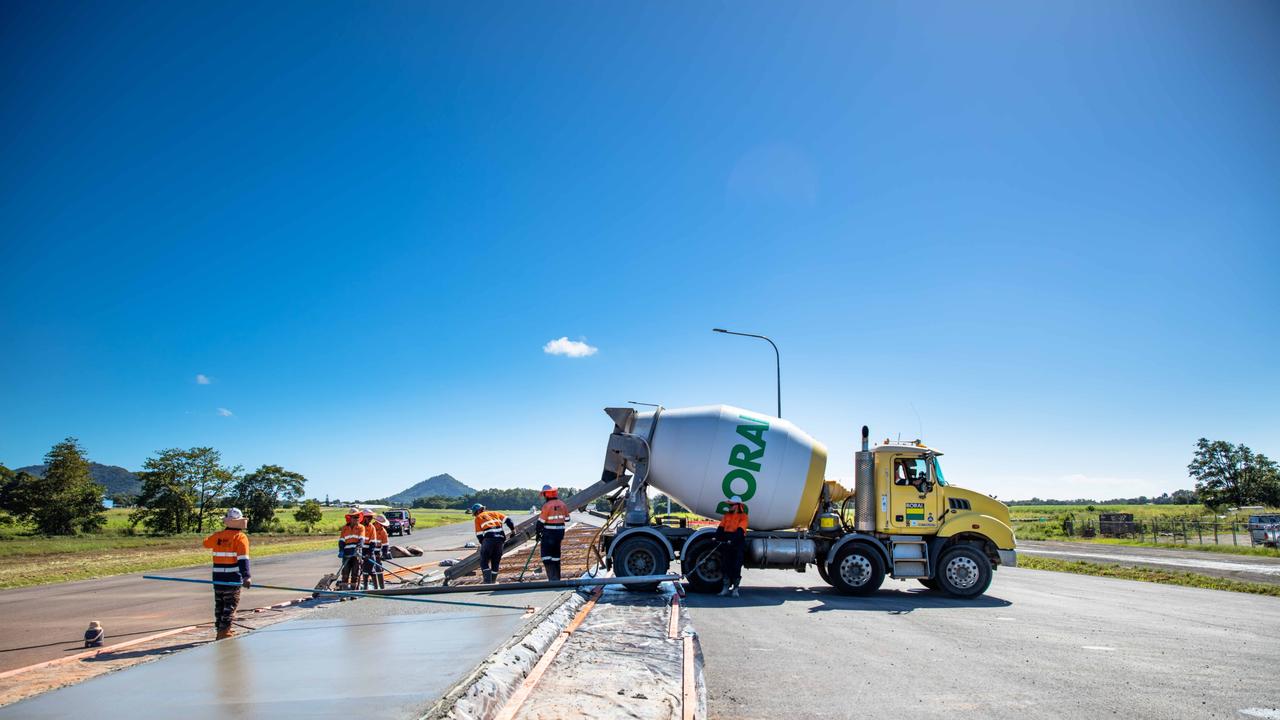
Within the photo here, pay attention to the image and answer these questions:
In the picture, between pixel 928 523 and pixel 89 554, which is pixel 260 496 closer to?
pixel 89 554

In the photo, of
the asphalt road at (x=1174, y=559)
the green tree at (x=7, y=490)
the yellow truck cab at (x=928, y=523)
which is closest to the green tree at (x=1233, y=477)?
the asphalt road at (x=1174, y=559)

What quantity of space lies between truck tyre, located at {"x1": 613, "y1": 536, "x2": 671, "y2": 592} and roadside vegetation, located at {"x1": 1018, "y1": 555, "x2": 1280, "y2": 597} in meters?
13.1

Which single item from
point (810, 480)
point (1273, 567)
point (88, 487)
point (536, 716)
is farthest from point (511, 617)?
point (88, 487)

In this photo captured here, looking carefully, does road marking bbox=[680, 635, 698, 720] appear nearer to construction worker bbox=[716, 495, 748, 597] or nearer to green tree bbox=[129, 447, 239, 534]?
construction worker bbox=[716, 495, 748, 597]

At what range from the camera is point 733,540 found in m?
12.3

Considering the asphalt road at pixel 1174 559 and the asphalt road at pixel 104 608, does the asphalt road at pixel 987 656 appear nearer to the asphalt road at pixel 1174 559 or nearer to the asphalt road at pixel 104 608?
the asphalt road at pixel 1174 559

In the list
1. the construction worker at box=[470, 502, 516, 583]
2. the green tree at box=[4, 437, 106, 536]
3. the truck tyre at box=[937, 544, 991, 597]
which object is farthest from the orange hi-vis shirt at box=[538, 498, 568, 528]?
the green tree at box=[4, 437, 106, 536]

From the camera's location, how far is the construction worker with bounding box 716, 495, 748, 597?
12.2m

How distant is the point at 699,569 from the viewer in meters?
12.9

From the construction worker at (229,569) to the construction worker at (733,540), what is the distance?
301 inches

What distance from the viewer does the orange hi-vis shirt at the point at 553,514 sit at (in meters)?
12.2

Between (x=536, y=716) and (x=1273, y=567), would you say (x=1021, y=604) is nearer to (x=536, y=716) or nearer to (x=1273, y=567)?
(x=536, y=716)

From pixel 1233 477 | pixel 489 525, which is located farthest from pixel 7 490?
pixel 1233 477

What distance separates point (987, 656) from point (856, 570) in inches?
219
